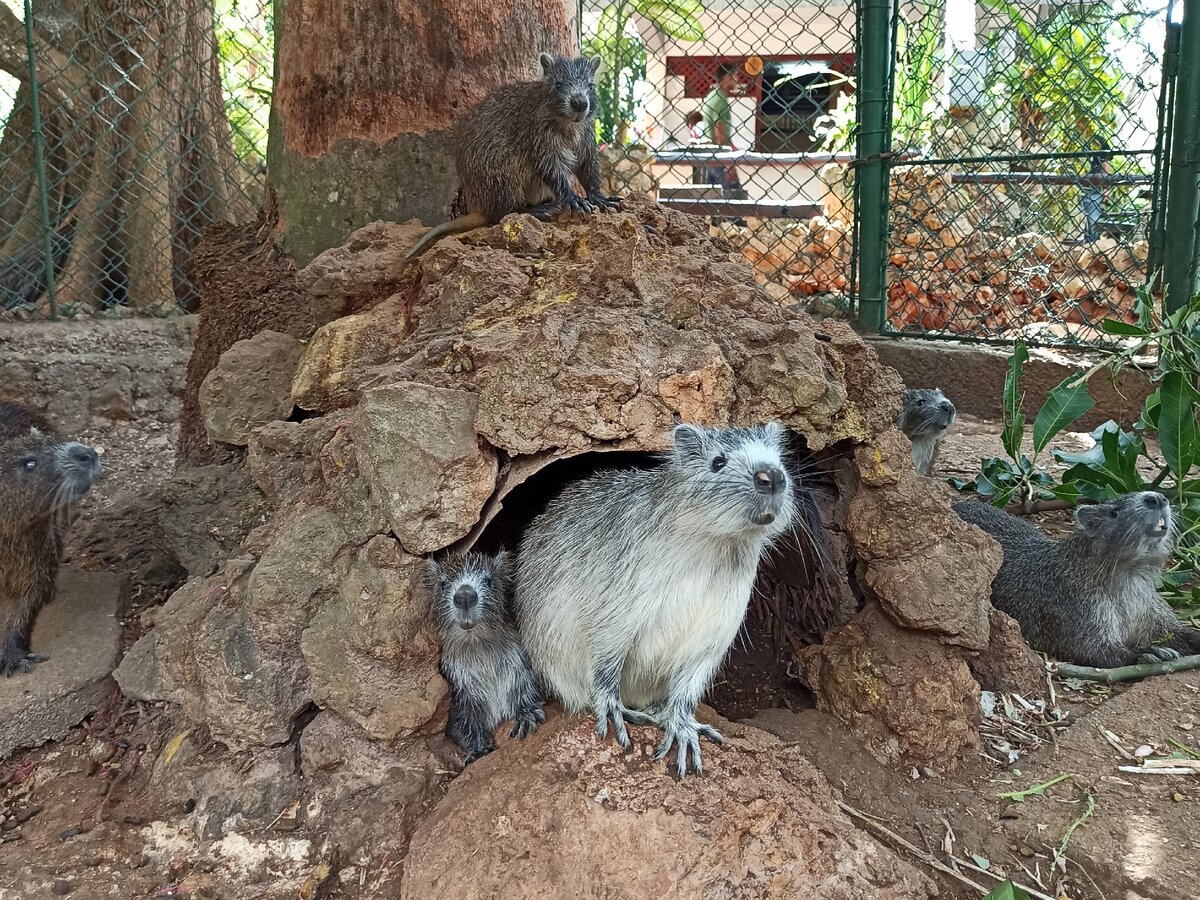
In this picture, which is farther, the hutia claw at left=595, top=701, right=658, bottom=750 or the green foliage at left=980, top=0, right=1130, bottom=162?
the green foliage at left=980, top=0, right=1130, bottom=162

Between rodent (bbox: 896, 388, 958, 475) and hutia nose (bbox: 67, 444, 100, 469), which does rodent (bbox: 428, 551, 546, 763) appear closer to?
hutia nose (bbox: 67, 444, 100, 469)

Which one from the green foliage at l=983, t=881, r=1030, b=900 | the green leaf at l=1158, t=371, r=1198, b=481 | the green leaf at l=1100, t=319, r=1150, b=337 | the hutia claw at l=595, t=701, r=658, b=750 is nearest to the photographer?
the green foliage at l=983, t=881, r=1030, b=900

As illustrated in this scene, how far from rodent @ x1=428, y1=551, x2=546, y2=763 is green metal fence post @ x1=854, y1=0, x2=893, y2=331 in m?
4.68

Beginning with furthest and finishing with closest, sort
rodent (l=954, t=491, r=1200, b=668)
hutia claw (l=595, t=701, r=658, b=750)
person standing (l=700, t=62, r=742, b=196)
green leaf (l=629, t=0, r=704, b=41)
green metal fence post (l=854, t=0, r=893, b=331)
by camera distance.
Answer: person standing (l=700, t=62, r=742, b=196) → green leaf (l=629, t=0, r=704, b=41) → green metal fence post (l=854, t=0, r=893, b=331) → rodent (l=954, t=491, r=1200, b=668) → hutia claw (l=595, t=701, r=658, b=750)

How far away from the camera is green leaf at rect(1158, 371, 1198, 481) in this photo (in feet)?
14.3

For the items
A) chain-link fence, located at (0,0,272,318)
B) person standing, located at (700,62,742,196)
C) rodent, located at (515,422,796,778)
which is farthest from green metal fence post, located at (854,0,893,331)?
chain-link fence, located at (0,0,272,318)

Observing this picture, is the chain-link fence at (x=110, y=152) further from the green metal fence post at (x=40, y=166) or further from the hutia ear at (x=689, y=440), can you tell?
→ the hutia ear at (x=689, y=440)

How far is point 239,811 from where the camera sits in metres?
3.04

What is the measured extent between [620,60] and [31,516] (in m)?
6.82

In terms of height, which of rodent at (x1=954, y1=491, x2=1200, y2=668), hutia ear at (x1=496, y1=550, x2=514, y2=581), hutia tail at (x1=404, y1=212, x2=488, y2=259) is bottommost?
rodent at (x1=954, y1=491, x2=1200, y2=668)

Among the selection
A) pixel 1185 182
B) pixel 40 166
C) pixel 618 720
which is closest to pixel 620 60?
pixel 1185 182

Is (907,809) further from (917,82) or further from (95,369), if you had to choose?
(917,82)

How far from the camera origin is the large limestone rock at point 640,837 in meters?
2.64

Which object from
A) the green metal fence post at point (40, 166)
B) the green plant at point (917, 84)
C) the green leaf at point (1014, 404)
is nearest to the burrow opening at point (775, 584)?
the green leaf at point (1014, 404)
